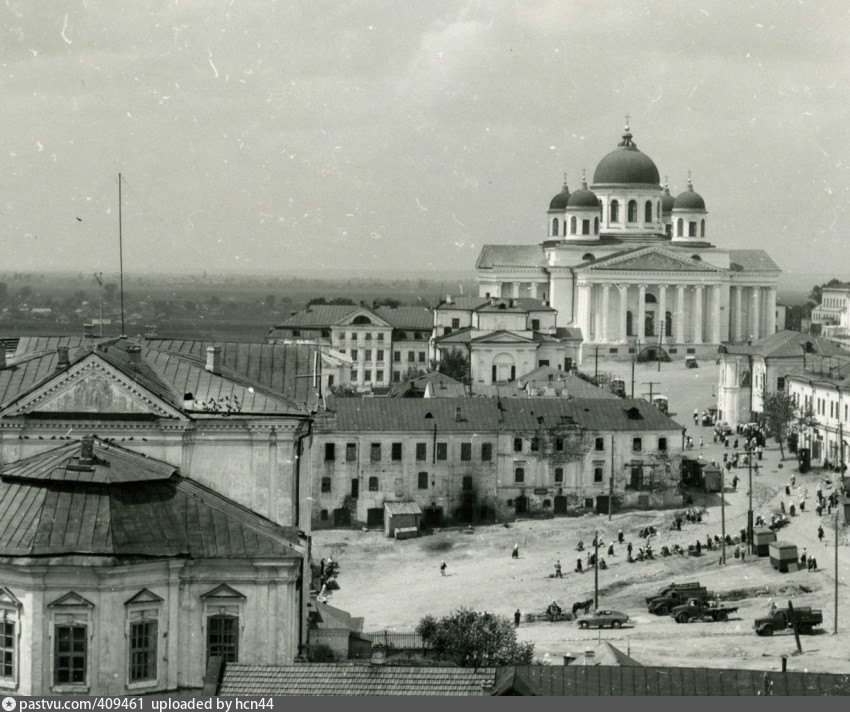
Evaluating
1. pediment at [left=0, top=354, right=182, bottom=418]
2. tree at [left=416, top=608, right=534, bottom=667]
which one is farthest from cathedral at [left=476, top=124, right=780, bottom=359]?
pediment at [left=0, top=354, right=182, bottom=418]

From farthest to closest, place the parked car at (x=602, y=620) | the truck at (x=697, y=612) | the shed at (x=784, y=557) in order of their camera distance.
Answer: the shed at (x=784, y=557) → the truck at (x=697, y=612) → the parked car at (x=602, y=620)

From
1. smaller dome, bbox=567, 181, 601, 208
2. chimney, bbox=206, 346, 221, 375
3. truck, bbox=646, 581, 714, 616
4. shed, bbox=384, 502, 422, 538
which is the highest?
smaller dome, bbox=567, 181, 601, 208

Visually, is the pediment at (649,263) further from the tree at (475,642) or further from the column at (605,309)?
the tree at (475,642)

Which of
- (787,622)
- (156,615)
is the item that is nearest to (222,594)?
(156,615)

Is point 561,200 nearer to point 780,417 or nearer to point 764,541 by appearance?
point 780,417

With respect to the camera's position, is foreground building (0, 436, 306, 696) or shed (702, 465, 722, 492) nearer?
foreground building (0, 436, 306, 696)

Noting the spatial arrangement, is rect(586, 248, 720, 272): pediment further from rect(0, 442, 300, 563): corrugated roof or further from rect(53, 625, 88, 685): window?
rect(53, 625, 88, 685): window

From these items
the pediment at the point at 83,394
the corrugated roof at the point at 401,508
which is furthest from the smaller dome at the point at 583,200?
the pediment at the point at 83,394
